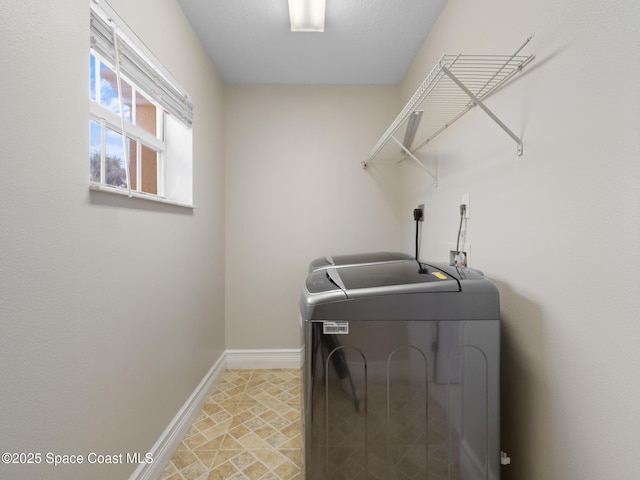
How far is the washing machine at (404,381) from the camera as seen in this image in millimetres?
1002

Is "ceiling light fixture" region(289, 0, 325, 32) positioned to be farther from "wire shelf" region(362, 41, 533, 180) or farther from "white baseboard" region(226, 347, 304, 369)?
"white baseboard" region(226, 347, 304, 369)

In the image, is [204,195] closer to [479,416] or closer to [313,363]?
[313,363]

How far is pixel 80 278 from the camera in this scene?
98cm

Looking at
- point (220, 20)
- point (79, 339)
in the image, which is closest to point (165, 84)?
point (220, 20)

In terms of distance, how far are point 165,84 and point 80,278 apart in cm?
116

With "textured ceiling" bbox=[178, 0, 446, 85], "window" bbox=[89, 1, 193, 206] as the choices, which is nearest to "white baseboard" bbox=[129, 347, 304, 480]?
"window" bbox=[89, 1, 193, 206]

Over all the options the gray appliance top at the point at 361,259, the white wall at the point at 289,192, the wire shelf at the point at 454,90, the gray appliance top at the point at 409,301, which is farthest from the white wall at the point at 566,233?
the white wall at the point at 289,192

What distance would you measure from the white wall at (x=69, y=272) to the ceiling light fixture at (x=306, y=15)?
0.71 m

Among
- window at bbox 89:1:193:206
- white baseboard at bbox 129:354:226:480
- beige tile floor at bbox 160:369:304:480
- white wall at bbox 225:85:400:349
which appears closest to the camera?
window at bbox 89:1:193:206

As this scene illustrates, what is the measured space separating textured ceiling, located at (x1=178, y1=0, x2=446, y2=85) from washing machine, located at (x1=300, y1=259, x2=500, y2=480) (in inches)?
69.5

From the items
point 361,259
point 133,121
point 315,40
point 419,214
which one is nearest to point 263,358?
point 361,259

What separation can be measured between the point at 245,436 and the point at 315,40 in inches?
104

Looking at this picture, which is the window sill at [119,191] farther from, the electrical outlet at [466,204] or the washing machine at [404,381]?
the electrical outlet at [466,204]

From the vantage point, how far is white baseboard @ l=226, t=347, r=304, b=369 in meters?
2.66
